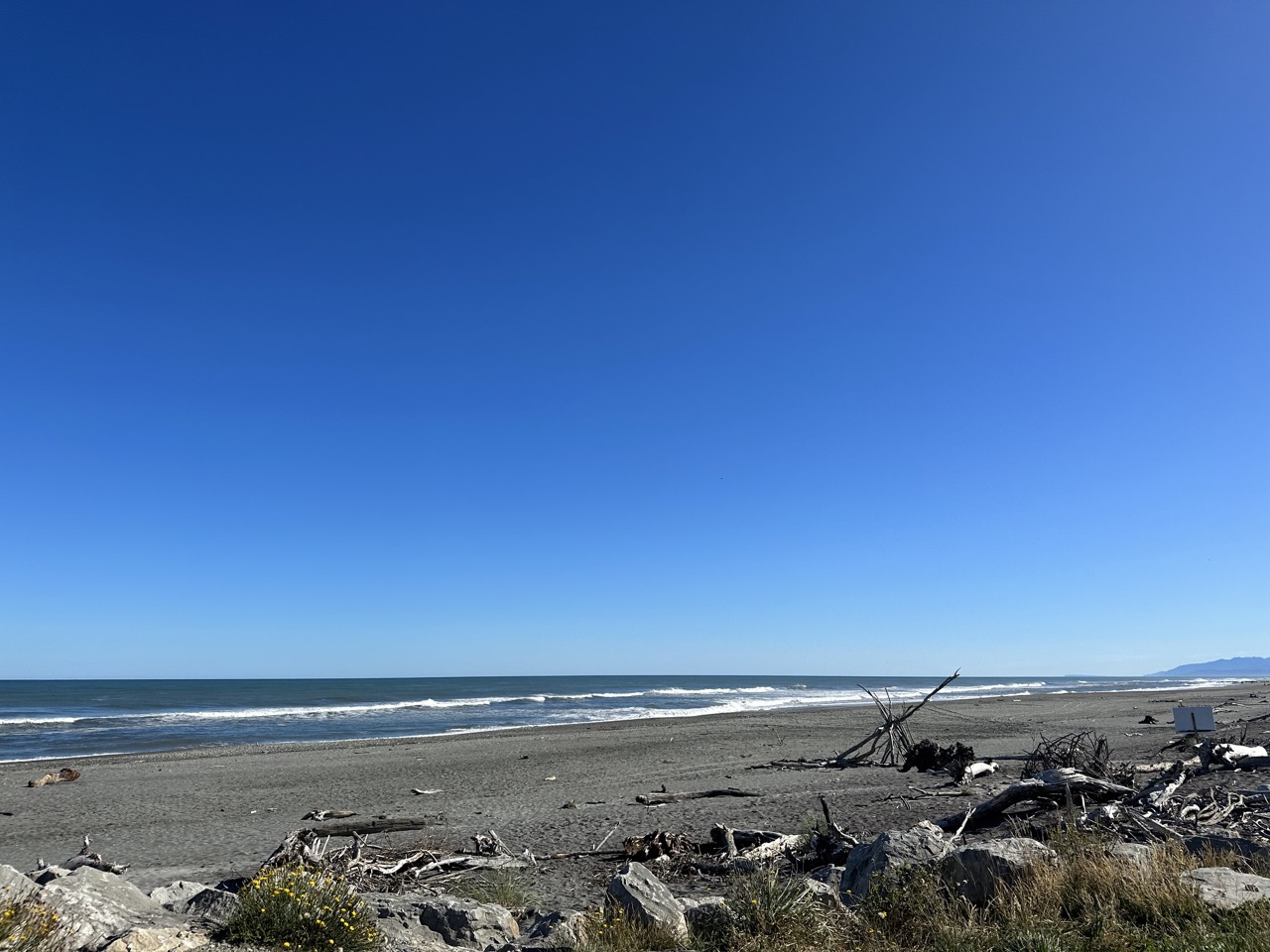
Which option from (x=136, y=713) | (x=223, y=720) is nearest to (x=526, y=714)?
(x=223, y=720)

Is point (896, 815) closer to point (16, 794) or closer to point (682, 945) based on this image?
point (682, 945)

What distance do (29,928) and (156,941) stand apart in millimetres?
705

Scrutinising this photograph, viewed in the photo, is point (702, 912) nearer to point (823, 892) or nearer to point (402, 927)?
point (823, 892)

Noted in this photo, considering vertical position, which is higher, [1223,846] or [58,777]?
[1223,846]

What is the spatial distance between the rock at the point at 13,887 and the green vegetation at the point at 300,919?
1.29 meters

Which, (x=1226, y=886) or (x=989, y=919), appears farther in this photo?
(x=989, y=919)

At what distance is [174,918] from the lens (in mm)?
5852

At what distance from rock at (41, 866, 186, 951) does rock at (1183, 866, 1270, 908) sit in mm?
7018

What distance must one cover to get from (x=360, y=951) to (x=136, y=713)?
46.5 metres

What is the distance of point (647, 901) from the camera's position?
5996 mm

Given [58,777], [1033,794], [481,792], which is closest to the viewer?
[1033,794]

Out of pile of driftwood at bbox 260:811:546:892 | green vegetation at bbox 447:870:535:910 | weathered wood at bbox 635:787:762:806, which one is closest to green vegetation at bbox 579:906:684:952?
green vegetation at bbox 447:870:535:910

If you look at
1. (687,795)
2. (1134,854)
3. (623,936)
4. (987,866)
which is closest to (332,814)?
(687,795)

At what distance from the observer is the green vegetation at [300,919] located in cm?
532
